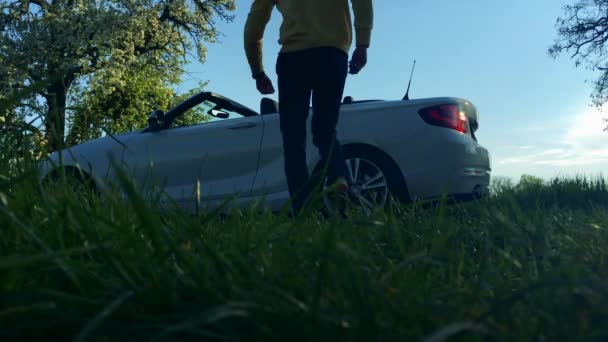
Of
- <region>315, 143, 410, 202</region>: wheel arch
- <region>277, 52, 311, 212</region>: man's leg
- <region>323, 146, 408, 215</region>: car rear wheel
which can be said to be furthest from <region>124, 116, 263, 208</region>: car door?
<region>277, 52, 311, 212</region>: man's leg

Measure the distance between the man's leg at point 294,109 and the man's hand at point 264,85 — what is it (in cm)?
49

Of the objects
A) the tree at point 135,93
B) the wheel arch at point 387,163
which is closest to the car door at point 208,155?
the wheel arch at point 387,163

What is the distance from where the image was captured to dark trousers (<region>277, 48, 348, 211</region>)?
4.27 metres

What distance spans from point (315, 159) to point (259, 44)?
133 cm

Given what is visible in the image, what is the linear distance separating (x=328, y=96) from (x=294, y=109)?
278mm

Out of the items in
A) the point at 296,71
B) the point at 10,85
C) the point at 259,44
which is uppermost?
the point at 10,85

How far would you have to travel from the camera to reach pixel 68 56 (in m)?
23.9

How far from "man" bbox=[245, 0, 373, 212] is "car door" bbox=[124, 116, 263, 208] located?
1.39 m

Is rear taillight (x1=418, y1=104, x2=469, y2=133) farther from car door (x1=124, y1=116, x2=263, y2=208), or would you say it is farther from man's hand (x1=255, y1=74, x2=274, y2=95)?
car door (x1=124, y1=116, x2=263, y2=208)

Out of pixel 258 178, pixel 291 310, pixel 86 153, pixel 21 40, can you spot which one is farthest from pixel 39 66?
pixel 291 310

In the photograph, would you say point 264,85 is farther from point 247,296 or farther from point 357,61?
point 247,296

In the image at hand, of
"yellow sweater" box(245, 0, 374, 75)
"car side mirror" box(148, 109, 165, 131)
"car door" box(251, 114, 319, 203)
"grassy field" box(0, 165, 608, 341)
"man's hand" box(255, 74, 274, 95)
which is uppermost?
"yellow sweater" box(245, 0, 374, 75)

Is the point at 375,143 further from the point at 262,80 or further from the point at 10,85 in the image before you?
the point at 10,85

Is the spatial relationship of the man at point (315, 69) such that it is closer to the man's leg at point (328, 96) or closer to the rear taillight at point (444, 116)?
the man's leg at point (328, 96)
